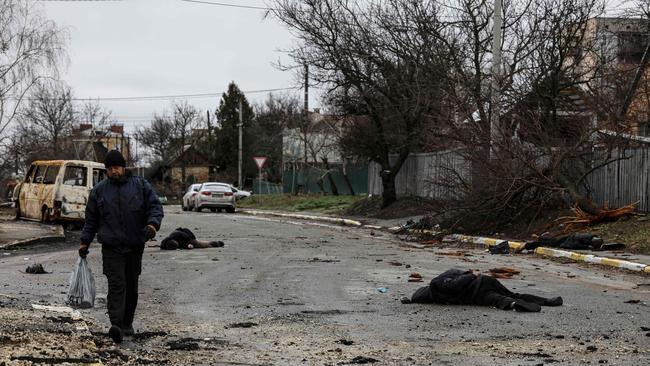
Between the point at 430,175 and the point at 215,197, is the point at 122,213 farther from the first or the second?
the point at 215,197

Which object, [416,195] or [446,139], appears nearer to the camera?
[446,139]

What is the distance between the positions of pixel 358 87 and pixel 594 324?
73.2 ft

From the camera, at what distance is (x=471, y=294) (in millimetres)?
9516

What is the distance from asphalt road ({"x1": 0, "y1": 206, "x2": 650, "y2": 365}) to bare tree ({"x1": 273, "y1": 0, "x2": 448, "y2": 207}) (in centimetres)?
1249

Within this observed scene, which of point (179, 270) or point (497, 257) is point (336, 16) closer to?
point (497, 257)

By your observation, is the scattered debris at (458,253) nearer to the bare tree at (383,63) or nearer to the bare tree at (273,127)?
the bare tree at (383,63)

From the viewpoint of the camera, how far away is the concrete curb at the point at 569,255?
14.1m

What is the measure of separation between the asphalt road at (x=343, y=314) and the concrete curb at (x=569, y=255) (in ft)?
1.21

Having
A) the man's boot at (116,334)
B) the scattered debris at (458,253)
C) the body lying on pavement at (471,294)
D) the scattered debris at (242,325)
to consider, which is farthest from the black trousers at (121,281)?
the scattered debris at (458,253)

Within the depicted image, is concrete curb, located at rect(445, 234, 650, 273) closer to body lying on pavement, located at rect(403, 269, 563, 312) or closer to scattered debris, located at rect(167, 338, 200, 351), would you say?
body lying on pavement, located at rect(403, 269, 563, 312)

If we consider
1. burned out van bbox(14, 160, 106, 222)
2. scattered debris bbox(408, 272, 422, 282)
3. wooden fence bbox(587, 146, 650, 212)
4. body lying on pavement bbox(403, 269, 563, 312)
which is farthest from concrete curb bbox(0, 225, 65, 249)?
wooden fence bbox(587, 146, 650, 212)

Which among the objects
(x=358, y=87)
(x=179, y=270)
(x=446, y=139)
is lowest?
(x=179, y=270)

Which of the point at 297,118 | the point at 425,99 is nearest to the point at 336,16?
the point at 425,99

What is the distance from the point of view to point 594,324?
8281mm
